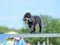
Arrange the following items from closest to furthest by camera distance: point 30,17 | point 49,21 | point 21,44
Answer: point 21,44
point 30,17
point 49,21

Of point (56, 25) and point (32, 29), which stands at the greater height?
point (32, 29)

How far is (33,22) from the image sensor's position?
465cm

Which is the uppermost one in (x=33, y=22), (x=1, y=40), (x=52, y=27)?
(x=33, y=22)

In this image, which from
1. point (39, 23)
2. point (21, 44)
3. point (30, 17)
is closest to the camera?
point (21, 44)

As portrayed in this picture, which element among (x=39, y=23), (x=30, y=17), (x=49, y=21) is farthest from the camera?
(x=49, y=21)

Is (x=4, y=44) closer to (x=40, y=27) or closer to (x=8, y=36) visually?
(x=8, y=36)

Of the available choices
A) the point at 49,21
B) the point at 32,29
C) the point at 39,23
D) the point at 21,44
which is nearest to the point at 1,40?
the point at 21,44

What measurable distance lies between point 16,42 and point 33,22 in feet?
2.53

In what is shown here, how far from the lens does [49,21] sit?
1185 cm

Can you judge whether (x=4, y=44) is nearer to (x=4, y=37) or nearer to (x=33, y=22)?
(x=4, y=37)

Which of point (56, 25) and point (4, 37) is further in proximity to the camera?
point (56, 25)

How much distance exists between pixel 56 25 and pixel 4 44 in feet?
28.4

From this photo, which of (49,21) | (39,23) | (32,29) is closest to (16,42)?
(32,29)

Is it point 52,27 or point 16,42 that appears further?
point 52,27
